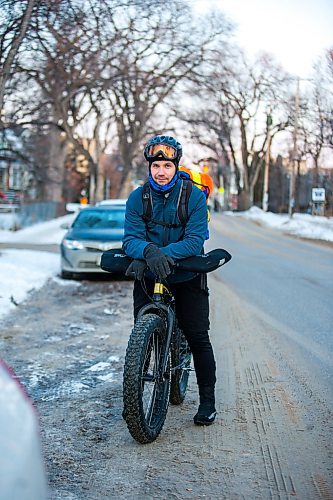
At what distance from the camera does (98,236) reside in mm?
13977

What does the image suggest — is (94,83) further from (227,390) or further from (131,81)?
(227,390)

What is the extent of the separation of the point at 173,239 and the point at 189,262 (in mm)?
229

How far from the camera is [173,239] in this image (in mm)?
4703

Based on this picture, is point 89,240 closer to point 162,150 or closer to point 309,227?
point 162,150

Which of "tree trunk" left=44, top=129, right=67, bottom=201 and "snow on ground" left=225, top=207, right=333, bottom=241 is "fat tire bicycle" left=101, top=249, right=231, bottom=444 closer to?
"snow on ground" left=225, top=207, right=333, bottom=241

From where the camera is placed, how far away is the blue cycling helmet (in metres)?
4.66

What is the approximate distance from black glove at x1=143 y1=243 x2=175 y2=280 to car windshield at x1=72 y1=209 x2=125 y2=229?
10098 mm

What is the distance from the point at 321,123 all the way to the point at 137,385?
36.0 m

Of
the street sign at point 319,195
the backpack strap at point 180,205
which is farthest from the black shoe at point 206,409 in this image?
the street sign at point 319,195

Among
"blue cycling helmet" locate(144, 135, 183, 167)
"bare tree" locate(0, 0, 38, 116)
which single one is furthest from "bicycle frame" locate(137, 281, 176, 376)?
"bare tree" locate(0, 0, 38, 116)

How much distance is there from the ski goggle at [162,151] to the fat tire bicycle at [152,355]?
67cm

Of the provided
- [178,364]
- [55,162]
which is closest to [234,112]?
[55,162]

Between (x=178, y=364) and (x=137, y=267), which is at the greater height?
(x=137, y=267)

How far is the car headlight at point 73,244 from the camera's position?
13.5m
